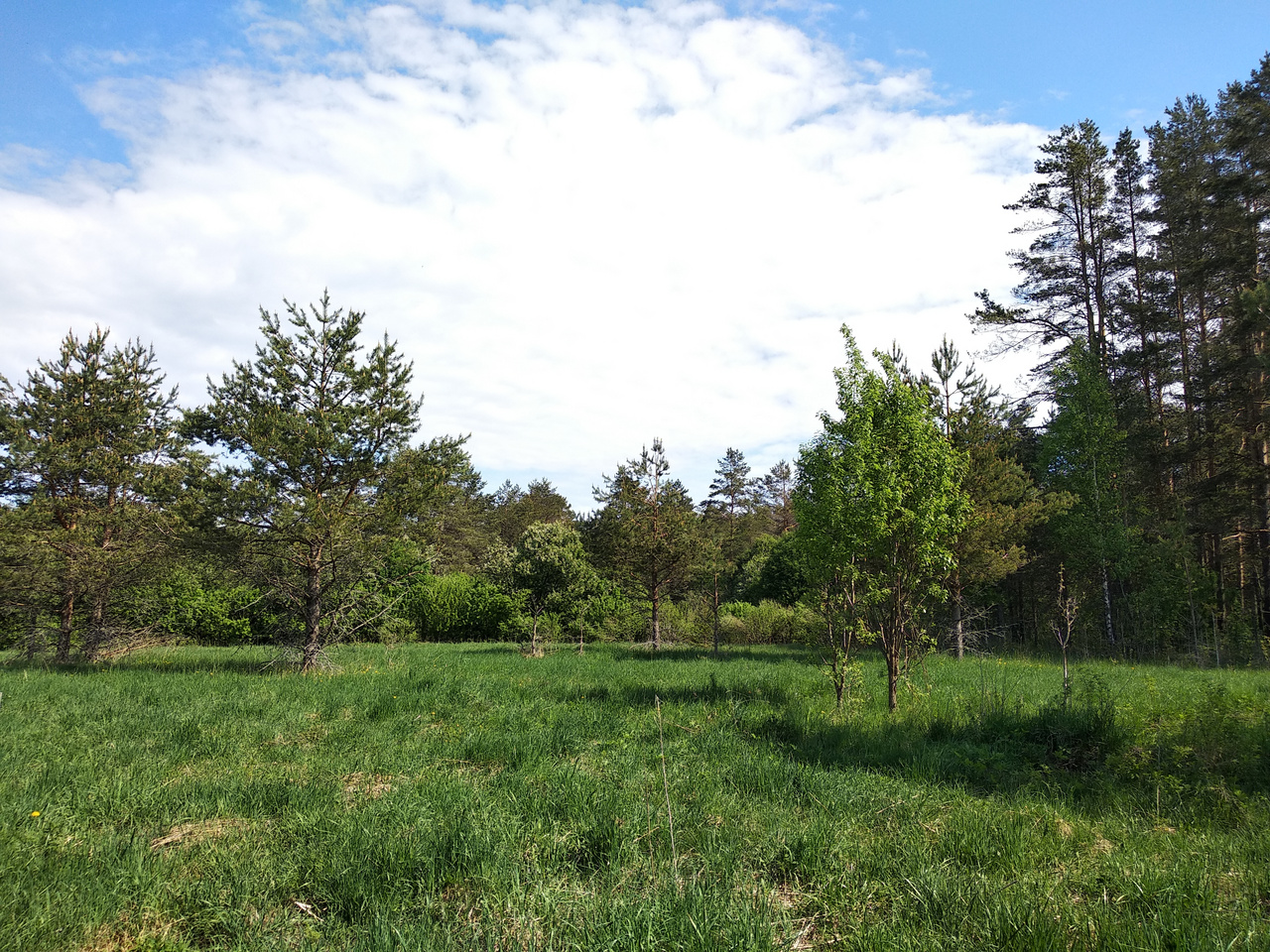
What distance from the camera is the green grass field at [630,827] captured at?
290 cm

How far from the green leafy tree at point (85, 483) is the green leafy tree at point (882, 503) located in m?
15.0

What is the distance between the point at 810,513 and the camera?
9555 mm

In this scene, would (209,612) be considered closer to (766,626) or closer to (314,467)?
(314,467)

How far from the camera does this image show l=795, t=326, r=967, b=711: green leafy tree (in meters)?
8.76

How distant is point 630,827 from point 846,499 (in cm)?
636

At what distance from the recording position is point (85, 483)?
57.7 feet

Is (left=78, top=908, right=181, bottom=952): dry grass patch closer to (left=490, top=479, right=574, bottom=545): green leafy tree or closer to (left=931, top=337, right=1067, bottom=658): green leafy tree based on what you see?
(left=931, top=337, right=1067, bottom=658): green leafy tree

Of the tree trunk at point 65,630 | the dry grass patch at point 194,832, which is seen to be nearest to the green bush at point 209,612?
the tree trunk at point 65,630

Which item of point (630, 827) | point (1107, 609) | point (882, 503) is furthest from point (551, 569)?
point (1107, 609)

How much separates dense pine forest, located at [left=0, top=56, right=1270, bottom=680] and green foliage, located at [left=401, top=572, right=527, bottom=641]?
144mm

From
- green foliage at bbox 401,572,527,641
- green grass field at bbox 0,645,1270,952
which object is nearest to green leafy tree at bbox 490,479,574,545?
green foliage at bbox 401,572,527,641

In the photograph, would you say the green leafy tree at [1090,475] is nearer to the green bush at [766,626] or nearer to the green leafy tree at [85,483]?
the green bush at [766,626]

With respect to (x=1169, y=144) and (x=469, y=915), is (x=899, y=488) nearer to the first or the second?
(x=469, y=915)

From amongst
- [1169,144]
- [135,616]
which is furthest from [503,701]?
[1169,144]
